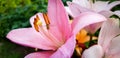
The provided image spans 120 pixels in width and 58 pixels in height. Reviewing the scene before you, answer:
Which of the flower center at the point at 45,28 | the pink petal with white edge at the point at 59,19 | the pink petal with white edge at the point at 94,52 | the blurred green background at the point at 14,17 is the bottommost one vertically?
the blurred green background at the point at 14,17

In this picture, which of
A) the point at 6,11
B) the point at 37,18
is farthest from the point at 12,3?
the point at 37,18

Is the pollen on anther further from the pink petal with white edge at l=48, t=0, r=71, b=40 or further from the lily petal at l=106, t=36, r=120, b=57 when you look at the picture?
the lily petal at l=106, t=36, r=120, b=57

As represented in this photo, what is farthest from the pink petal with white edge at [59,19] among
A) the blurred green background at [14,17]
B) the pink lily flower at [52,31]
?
the blurred green background at [14,17]

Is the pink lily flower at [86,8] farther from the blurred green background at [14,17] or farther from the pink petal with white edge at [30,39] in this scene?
the blurred green background at [14,17]

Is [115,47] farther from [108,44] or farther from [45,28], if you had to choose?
[45,28]

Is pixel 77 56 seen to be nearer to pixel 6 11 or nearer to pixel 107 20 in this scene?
pixel 107 20

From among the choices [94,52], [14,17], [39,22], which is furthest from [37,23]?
[14,17]

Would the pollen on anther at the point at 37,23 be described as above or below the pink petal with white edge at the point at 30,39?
above
